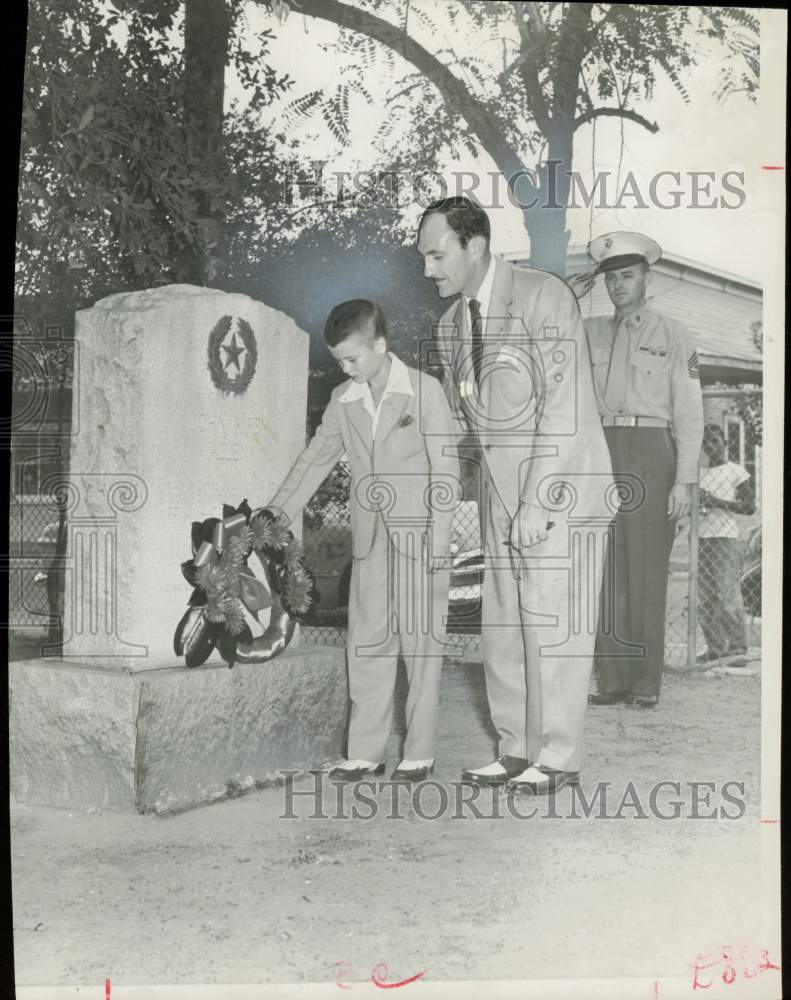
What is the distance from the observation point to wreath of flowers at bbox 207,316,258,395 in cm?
436

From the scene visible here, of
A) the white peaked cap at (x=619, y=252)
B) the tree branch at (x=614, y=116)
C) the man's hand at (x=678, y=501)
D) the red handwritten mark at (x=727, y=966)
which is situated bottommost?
the red handwritten mark at (x=727, y=966)

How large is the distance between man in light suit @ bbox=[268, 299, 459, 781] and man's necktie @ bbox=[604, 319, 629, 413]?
62cm

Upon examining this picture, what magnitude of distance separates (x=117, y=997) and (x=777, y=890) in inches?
97.5

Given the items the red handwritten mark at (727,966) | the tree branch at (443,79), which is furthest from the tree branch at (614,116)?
the red handwritten mark at (727,966)

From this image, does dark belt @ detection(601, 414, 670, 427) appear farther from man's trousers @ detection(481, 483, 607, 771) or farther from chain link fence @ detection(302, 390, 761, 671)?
man's trousers @ detection(481, 483, 607, 771)

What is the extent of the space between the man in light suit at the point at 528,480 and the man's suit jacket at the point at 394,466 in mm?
116

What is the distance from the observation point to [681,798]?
14.3 feet

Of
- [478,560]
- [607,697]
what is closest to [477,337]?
[478,560]

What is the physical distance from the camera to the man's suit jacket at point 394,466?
4375 millimetres

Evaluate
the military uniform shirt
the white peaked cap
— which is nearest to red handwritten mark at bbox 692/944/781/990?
the military uniform shirt

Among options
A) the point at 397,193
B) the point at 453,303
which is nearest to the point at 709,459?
the point at 453,303

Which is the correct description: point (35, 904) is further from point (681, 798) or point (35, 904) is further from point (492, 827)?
point (681, 798)

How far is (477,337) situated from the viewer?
4375 millimetres

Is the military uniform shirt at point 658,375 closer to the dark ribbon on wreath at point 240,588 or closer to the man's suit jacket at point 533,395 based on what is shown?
the man's suit jacket at point 533,395
